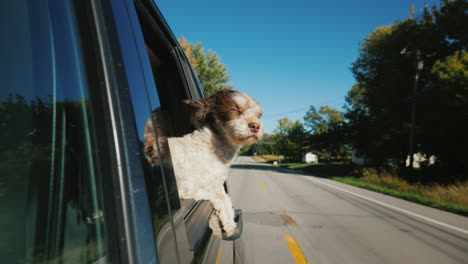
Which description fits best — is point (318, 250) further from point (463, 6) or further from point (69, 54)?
point (463, 6)

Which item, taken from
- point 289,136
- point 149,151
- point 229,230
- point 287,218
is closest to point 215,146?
point 229,230

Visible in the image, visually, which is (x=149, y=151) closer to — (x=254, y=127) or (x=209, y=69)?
(x=254, y=127)

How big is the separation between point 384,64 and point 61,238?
99.4ft

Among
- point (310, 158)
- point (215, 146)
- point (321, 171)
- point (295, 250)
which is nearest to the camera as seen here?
point (215, 146)

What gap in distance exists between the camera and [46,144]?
644 mm

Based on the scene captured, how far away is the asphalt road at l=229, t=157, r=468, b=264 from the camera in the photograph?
4.34m

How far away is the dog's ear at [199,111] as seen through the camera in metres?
2.01

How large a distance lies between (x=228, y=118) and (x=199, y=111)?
231mm

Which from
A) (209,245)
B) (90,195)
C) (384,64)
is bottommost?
(209,245)

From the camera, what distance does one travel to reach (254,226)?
6.12 metres

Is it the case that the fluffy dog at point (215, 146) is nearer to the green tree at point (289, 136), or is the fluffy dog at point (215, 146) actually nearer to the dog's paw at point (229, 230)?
the dog's paw at point (229, 230)

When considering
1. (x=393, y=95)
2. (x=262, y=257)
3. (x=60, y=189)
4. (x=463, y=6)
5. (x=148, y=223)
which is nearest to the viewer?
(x=60, y=189)

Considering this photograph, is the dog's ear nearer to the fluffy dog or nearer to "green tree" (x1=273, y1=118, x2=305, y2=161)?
the fluffy dog

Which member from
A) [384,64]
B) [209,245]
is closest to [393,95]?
[384,64]
